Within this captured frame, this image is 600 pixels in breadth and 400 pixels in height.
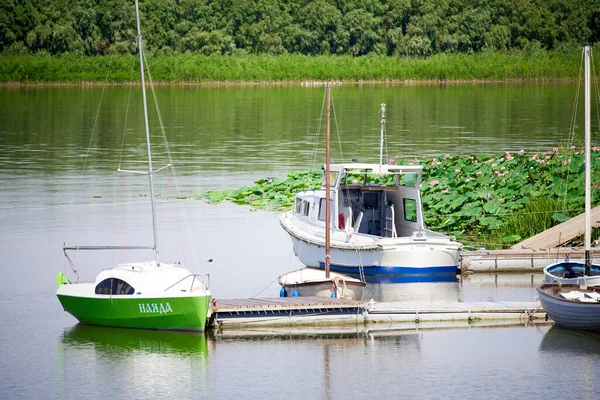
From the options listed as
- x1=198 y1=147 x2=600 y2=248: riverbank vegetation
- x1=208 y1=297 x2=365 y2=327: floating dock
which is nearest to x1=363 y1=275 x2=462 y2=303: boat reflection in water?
x1=208 y1=297 x2=365 y2=327: floating dock

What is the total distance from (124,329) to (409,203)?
10.5 meters

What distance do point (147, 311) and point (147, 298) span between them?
1.25ft

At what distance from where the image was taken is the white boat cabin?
111 ft

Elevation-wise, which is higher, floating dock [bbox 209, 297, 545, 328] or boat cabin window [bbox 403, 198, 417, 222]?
boat cabin window [bbox 403, 198, 417, 222]

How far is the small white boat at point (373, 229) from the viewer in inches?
1266

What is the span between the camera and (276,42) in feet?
457

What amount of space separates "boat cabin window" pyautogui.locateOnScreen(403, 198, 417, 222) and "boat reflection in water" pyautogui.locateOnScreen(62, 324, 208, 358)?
961cm

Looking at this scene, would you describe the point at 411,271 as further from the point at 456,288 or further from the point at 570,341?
the point at 570,341

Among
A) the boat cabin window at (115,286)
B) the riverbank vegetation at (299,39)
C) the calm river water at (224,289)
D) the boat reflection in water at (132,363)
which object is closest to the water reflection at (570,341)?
the calm river water at (224,289)

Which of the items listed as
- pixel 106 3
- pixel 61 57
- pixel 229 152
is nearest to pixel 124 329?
pixel 229 152

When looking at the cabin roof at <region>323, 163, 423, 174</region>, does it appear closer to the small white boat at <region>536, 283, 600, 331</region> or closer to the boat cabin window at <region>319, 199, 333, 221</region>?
the boat cabin window at <region>319, 199, 333, 221</region>

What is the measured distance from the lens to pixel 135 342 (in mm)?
26797

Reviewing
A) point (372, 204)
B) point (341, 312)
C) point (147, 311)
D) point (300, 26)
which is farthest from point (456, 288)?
point (300, 26)

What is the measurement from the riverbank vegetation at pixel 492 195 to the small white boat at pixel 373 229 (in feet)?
9.72
